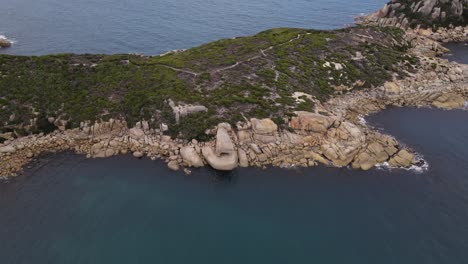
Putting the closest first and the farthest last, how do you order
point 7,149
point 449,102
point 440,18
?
point 7,149 → point 449,102 → point 440,18

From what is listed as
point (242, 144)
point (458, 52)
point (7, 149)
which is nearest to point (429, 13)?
point (458, 52)

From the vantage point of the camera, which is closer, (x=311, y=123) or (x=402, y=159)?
(x=402, y=159)


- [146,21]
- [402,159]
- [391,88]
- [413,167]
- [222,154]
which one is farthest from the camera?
[146,21]

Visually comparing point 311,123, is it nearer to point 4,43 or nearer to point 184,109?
point 184,109

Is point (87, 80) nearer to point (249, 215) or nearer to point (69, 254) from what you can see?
point (69, 254)

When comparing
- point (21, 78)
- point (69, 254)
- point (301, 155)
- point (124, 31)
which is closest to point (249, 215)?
point (301, 155)

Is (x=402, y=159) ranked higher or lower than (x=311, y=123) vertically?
lower

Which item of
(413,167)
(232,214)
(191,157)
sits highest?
(191,157)
